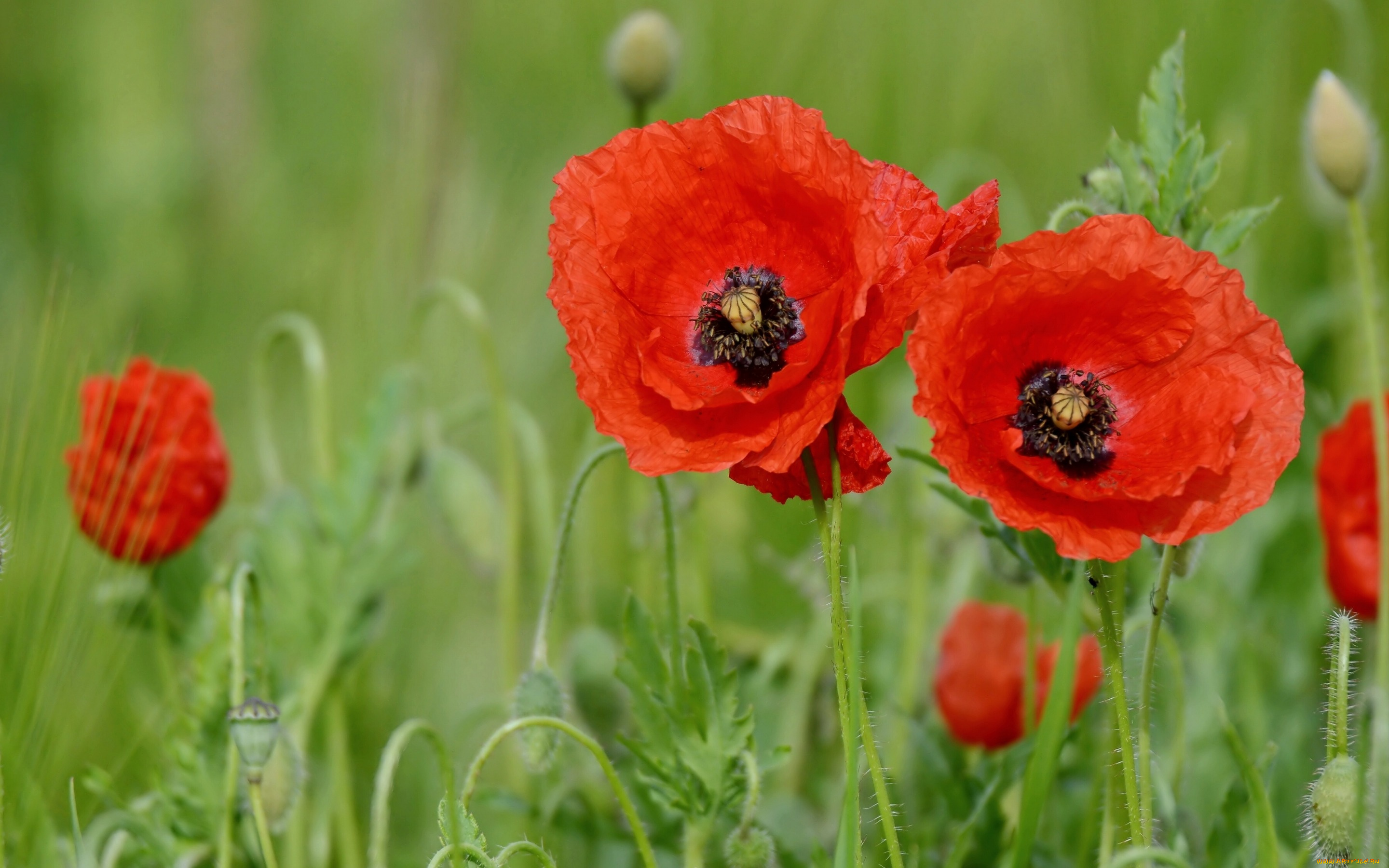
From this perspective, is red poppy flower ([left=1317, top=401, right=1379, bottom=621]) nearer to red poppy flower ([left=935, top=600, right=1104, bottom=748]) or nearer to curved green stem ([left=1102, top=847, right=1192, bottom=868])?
red poppy flower ([left=935, top=600, right=1104, bottom=748])

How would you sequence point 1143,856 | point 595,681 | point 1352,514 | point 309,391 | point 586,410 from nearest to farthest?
point 1143,856 < point 1352,514 < point 595,681 < point 309,391 < point 586,410

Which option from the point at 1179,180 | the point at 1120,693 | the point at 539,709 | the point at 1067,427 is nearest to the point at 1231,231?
the point at 1179,180

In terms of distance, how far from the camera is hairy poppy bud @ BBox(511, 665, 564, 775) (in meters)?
0.83

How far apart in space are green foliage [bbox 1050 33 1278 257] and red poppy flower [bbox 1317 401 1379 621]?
10.8 inches

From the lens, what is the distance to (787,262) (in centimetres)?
76

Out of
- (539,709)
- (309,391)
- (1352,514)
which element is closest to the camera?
(539,709)

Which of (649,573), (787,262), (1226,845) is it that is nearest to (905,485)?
(649,573)

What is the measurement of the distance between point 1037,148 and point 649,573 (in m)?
0.96

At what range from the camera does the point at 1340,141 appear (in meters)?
0.74

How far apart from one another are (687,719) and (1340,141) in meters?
0.49

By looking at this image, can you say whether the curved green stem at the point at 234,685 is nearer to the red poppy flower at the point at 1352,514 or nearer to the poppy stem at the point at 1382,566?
the poppy stem at the point at 1382,566

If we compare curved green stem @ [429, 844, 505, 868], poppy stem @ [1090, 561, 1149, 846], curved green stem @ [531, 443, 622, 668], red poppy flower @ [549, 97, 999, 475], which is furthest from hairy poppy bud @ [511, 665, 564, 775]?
poppy stem @ [1090, 561, 1149, 846]

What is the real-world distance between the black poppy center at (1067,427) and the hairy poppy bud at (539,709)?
0.32 m

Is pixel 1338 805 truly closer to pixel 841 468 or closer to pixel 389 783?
pixel 841 468
